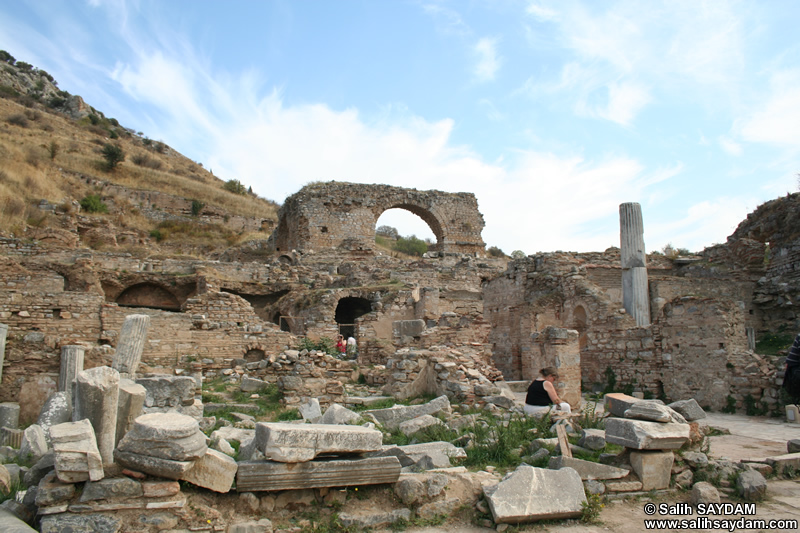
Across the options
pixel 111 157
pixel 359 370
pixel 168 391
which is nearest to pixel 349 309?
pixel 359 370

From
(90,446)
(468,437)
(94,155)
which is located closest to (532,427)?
(468,437)

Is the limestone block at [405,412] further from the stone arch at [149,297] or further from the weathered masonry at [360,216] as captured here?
the weathered masonry at [360,216]

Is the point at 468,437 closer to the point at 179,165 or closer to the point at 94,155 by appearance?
the point at 94,155

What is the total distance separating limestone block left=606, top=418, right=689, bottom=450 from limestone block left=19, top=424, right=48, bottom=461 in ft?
20.6

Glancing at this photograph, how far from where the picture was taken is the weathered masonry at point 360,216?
24.2 m

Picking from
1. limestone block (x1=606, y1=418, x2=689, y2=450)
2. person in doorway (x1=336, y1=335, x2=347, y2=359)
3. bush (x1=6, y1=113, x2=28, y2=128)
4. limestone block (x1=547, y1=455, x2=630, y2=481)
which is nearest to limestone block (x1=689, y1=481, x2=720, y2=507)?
limestone block (x1=606, y1=418, x2=689, y2=450)

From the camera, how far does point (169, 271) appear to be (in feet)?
56.9

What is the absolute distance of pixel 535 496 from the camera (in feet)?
13.1

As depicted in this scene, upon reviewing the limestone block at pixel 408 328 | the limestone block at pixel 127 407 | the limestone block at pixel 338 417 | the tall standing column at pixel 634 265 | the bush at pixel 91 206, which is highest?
the bush at pixel 91 206

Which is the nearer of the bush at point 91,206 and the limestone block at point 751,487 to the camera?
the limestone block at point 751,487

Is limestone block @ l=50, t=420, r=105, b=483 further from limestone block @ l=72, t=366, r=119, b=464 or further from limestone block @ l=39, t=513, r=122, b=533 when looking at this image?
limestone block @ l=72, t=366, r=119, b=464

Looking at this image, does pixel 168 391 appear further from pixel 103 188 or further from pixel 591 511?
pixel 103 188

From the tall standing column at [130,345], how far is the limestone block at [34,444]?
8.05ft

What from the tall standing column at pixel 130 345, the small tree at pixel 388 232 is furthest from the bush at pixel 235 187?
the tall standing column at pixel 130 345
